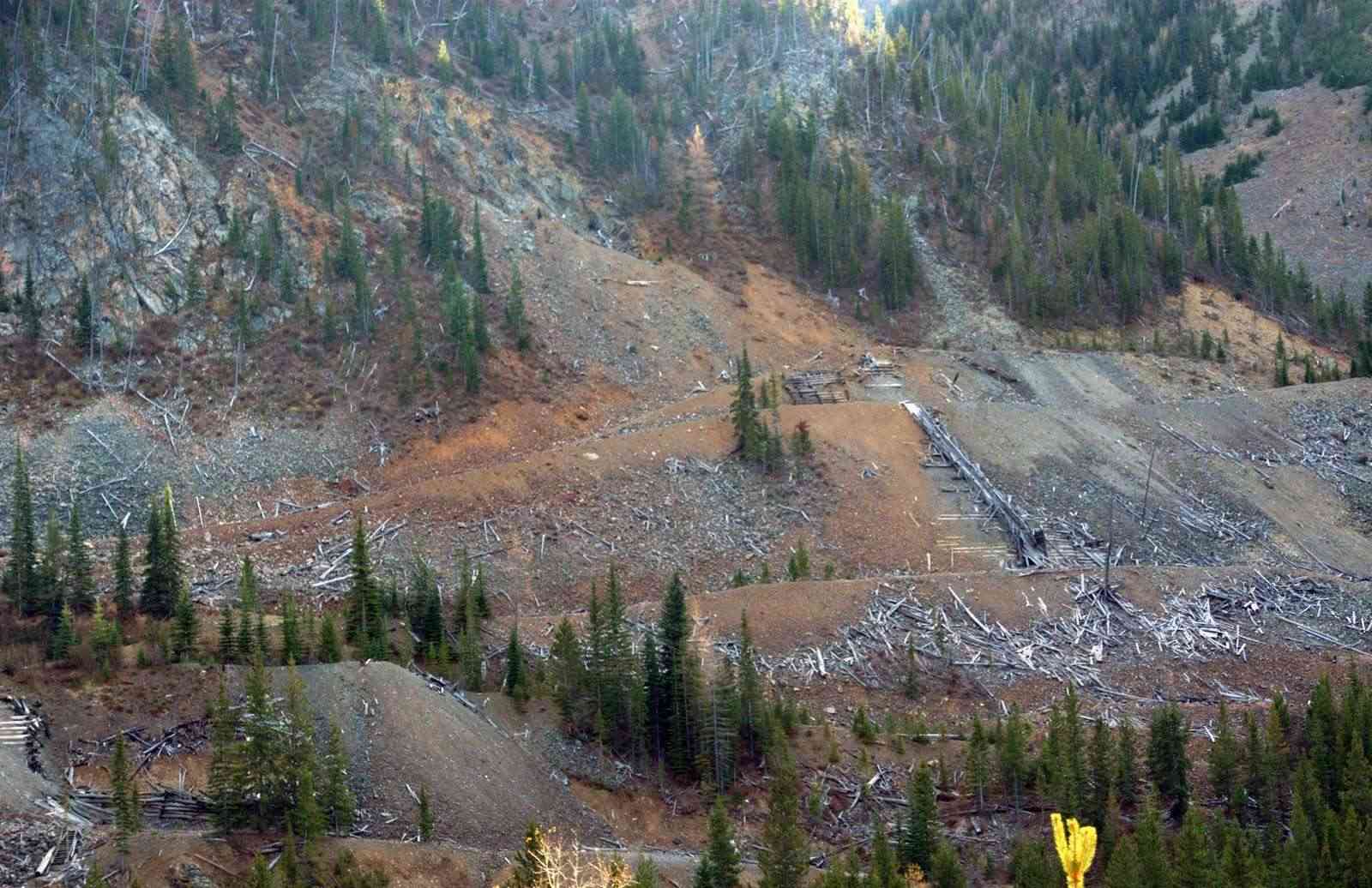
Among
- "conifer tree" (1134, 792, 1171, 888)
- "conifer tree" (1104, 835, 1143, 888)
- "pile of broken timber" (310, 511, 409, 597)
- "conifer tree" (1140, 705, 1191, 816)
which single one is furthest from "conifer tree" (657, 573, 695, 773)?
"conifer tree" (1140, 705, 1191, 816)

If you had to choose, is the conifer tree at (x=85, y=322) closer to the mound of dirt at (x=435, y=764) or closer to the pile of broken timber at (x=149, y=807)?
the mound of dirt at (x=435, y=764)

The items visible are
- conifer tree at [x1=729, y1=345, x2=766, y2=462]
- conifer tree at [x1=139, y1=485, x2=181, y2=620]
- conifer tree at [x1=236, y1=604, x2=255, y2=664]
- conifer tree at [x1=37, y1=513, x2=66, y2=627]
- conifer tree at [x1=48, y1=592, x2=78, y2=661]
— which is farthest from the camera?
conifer tree at [x1=729, y1=345, x2=766, y2=462]

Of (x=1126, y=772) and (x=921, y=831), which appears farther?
(x=1126, y=772)

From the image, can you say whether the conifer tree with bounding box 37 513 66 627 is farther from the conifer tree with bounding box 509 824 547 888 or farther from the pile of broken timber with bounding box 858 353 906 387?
the pile of broken timber with bounding box 858 353 906 387

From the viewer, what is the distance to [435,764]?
3988 cm

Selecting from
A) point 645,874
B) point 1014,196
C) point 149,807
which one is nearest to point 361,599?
point 149,807

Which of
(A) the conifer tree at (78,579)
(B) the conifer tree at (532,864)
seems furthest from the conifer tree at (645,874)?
(A) the conifer tree at (78,579)

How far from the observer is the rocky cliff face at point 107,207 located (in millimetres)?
63656

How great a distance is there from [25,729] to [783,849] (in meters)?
18.1

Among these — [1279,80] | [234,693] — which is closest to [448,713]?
[234,693]

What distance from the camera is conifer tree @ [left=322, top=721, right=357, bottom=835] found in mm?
37250

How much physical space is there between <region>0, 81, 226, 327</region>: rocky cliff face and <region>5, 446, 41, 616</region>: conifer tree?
1565 centimetres

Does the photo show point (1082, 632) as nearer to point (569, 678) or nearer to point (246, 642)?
point (569, 678)

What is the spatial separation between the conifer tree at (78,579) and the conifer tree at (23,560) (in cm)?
96
